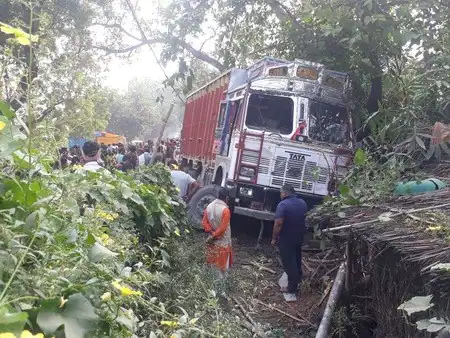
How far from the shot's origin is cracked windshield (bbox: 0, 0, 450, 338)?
7.29ft

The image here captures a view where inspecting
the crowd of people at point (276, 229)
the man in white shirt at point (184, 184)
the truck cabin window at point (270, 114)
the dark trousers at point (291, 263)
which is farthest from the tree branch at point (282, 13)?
the dark trousers at point (291, 263)

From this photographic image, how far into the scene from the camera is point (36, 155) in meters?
2.83

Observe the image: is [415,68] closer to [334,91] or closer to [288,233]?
[334,91]

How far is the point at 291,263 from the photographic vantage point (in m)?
7.14

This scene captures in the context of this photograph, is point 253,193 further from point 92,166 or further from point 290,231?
point 92,166

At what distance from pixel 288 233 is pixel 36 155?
4.82m

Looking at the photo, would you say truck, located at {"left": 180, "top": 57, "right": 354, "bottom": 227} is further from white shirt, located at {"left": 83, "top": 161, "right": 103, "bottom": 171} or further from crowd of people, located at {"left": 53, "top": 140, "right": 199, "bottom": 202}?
white shirt, located at {"left": 83, "top": 161, "right": 103, "bottom": 171}

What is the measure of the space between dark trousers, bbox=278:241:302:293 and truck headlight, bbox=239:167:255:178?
6.72 ft

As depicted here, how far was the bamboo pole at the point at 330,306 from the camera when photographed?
4.86m

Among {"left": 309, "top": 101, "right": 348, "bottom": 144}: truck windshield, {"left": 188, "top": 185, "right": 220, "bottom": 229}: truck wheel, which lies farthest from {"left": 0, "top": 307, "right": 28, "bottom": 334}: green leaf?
{"left": 309, "top": 101, "right": 348, "bottom": 144}: truck windshield

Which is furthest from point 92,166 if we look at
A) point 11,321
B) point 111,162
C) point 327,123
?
point 327,123

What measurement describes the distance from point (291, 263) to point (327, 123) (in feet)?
10.6

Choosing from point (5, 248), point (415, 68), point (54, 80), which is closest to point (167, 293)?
point (5, 248)

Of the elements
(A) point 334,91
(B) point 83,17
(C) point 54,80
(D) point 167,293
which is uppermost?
(B) point 83,17
